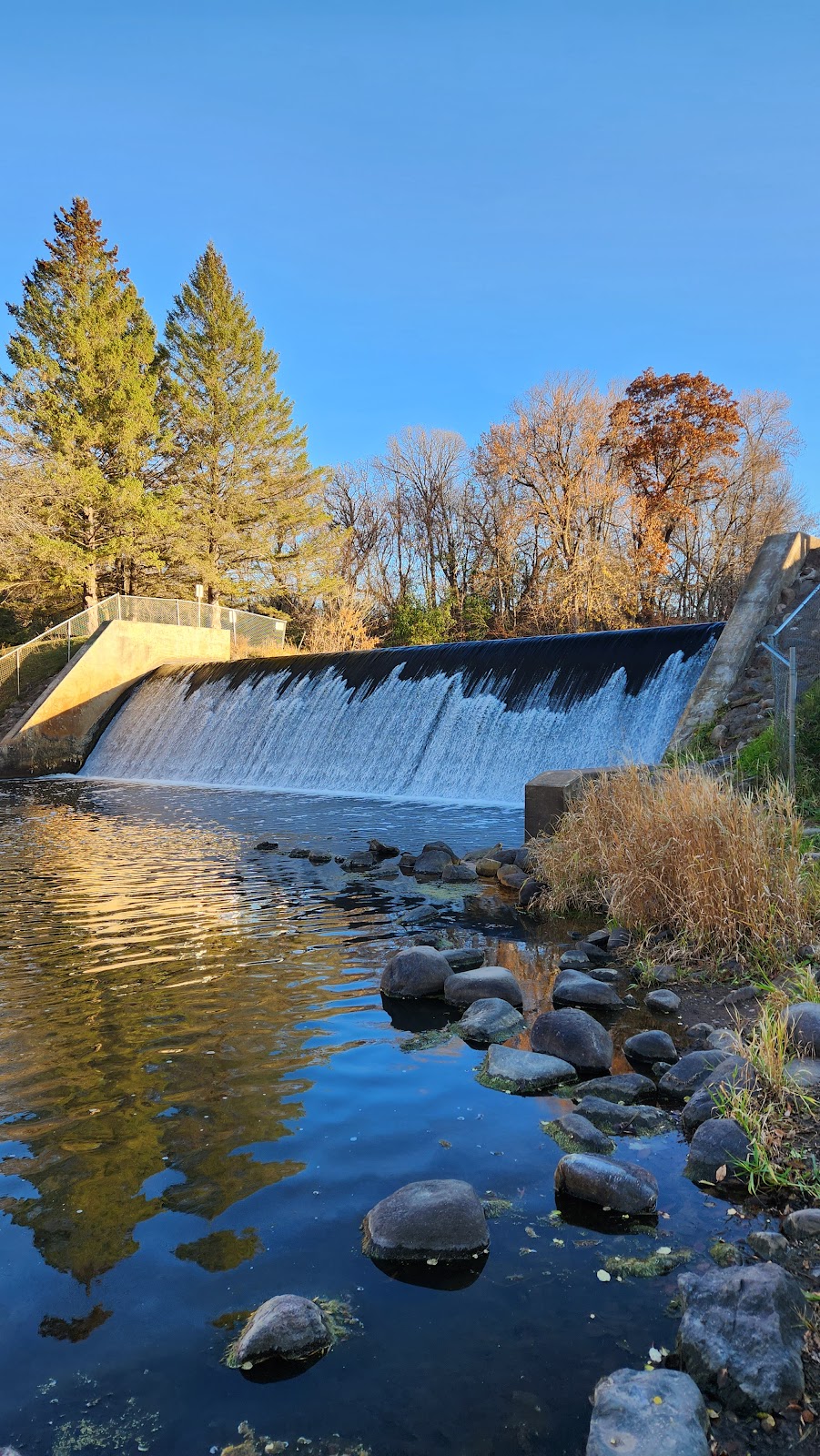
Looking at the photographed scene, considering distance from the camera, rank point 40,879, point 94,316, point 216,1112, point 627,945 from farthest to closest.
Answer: point 94,316 → point 40,879 → point 627,945 → point 216,1112

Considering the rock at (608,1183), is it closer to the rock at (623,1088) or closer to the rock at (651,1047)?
the rock at (623,1088)

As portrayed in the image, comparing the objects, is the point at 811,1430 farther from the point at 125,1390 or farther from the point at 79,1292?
the point at 79,1292

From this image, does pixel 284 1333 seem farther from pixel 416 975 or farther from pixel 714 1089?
pixel 416 975

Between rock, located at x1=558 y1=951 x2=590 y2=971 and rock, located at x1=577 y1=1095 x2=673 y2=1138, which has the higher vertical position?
rock, located at x1=558 y1=951 x2=590 y2=971

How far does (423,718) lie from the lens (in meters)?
15.9

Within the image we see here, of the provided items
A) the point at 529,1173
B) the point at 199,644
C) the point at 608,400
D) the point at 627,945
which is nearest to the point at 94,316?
the point at 199,644

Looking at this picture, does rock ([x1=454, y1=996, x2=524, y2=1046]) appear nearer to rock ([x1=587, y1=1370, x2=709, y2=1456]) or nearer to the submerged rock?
the submerged rock

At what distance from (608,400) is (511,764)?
780 inches

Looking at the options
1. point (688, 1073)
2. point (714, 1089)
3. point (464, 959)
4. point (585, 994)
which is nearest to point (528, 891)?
point (464, 959)

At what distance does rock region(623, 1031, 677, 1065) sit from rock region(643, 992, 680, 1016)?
532 mm

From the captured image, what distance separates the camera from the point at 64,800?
15109 mm

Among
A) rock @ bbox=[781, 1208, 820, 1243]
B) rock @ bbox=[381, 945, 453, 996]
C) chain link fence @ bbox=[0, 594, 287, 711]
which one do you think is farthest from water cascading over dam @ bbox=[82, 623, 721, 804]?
rock @ bbox=[781, 1208, 820, 1243]

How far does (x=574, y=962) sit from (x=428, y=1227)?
297cm

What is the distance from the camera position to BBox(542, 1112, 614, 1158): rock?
3266 millimetres
